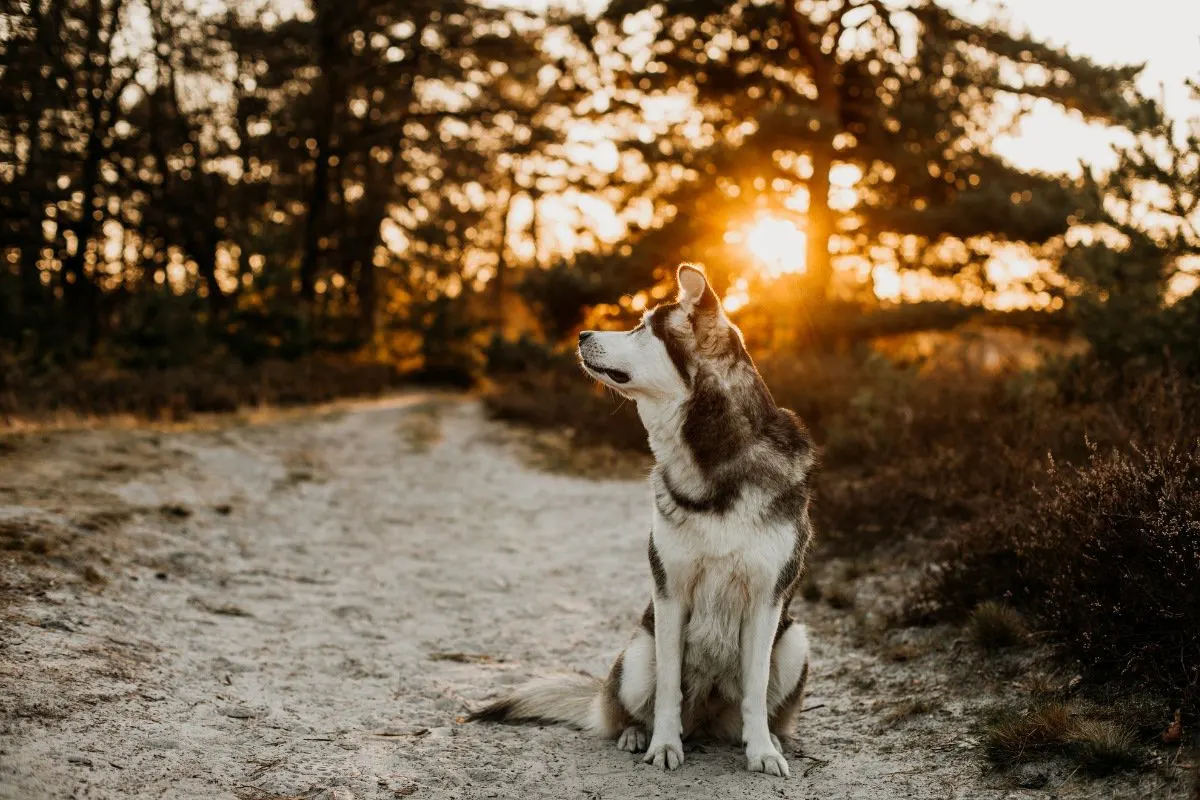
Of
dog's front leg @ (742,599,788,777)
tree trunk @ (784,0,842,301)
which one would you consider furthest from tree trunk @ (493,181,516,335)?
dog's front leg @ (742,599,788,777)

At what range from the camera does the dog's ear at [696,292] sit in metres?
4.19

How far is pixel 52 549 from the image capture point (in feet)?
18.7

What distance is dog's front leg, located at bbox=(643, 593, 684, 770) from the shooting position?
4.07 meters

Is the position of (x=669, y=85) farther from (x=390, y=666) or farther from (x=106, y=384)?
(x=390, y=666)

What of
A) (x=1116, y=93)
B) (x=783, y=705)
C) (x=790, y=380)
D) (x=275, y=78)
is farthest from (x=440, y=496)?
(x=275, y=78)

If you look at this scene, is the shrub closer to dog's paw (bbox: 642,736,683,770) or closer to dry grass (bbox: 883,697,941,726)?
dry grass (bbox: 883,697,941,726)

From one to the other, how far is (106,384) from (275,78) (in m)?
12.3

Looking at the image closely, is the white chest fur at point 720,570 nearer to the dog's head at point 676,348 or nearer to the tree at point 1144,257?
the dog's head at point 676,348

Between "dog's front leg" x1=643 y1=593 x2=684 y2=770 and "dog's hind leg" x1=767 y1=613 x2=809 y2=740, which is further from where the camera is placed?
"dog's hind leg" x1=767 y1=613 x2=809 y2=740

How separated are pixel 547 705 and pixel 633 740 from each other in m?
0.54

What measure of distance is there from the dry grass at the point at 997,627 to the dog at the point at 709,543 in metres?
1.29

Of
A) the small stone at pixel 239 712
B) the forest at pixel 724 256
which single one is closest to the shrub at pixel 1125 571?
the forest at pixel 724 256

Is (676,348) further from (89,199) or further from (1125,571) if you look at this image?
(89,199)

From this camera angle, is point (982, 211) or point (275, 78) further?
point (275, 78)
